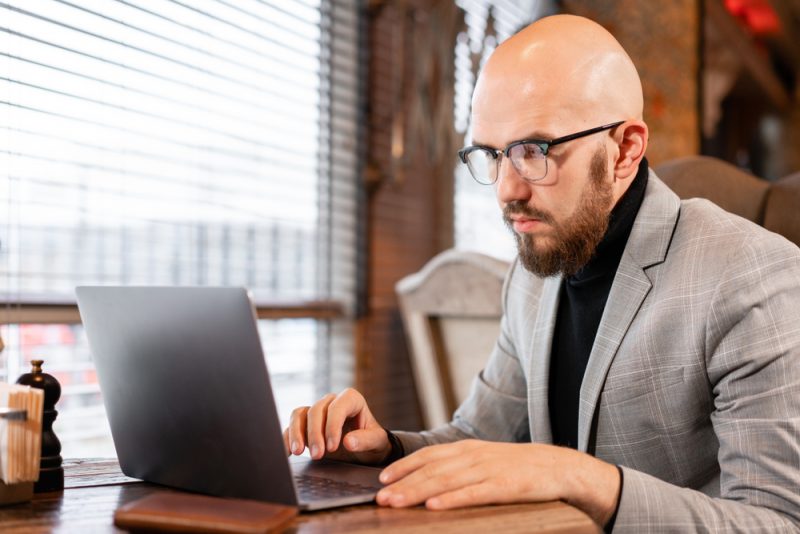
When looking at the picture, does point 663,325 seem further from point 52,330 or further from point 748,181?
point 52,330

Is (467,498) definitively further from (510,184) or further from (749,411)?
(510,184)

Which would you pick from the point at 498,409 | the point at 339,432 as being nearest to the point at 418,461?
the point at 339,432

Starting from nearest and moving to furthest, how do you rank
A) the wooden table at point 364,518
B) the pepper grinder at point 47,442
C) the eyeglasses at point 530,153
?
the wooden table at point 364,518
the pepper grinder at point 47,442
the eyeglasses at point 530,153

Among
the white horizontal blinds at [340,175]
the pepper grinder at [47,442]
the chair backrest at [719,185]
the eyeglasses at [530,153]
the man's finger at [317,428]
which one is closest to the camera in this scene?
the pepper grinder at [47,442]

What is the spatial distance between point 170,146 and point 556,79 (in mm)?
1176

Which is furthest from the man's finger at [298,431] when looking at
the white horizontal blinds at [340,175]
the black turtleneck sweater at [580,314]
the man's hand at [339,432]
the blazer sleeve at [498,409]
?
the white horizontal blinds at [340,175]

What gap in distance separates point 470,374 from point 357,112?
94 centimetres

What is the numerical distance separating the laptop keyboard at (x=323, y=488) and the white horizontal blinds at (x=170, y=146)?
1.02m

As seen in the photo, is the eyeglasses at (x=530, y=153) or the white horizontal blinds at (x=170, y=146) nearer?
the eyeglasses at (x=530, y=153)

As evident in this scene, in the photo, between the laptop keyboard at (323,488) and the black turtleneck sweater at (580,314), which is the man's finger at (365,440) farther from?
the black turtleneck sweater at (580,314)

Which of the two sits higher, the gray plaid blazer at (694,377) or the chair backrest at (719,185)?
the chair backrest at (719,185)

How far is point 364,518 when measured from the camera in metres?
0.81

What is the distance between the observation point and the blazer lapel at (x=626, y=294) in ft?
3.97

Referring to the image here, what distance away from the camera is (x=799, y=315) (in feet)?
3.49
